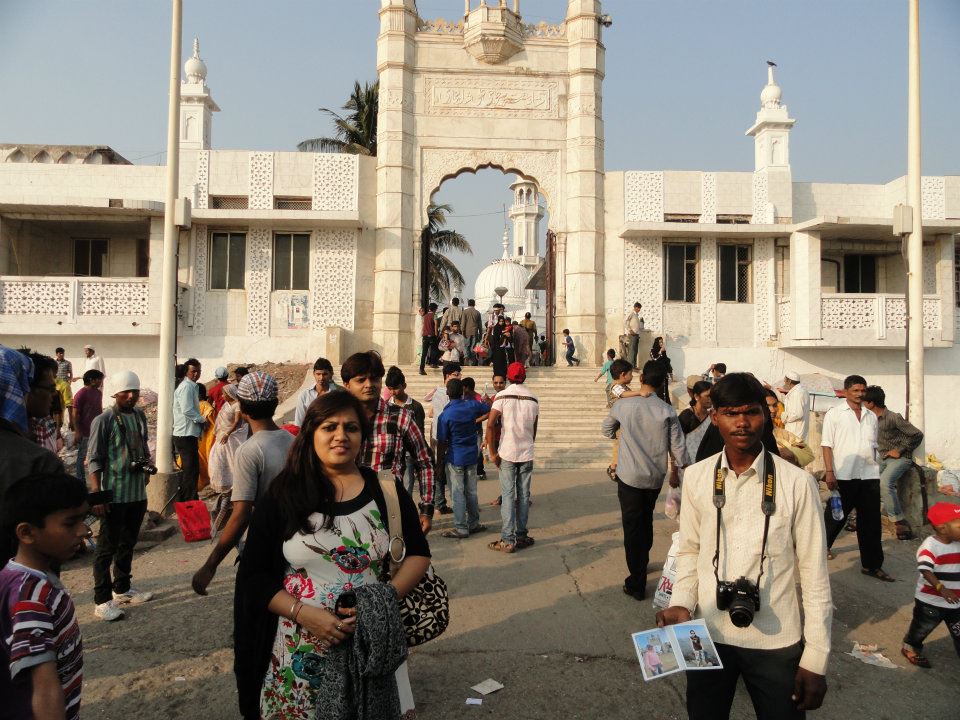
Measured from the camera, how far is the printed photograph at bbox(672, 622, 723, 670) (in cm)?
229

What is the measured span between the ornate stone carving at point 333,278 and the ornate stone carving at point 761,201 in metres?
10.4

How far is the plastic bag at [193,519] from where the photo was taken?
17.8 ft

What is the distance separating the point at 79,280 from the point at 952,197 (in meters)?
22.0

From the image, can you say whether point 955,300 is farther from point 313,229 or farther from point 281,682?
point 281,682

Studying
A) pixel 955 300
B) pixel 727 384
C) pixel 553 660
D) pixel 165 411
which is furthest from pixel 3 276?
pixel 955 300

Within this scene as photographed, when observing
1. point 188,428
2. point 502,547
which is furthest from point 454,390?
point 188,428

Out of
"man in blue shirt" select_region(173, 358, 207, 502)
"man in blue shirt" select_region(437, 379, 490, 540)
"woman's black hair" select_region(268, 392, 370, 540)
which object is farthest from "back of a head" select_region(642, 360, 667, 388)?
"man in blue shirt" select_region(173, 358, 207, 502)

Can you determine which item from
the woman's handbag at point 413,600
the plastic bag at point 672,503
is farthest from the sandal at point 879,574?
the woman's handbag at point 413,600

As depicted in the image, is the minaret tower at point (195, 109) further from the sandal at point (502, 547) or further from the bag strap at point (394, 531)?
the bag strap at point (394, 531)

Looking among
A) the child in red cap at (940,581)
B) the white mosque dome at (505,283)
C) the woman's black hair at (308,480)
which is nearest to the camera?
the woman's black hair at (308,480)

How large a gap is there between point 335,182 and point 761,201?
11006mm

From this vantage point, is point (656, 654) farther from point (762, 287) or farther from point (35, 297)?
point (35, 297)

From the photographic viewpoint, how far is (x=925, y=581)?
14.1 ft

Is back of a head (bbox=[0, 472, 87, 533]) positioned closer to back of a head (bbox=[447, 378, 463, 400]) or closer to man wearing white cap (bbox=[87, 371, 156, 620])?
man wearing white cap (bbox=[87, 371, 156, 620])
